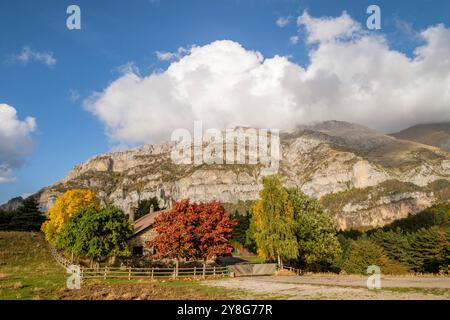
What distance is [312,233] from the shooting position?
4522 cm

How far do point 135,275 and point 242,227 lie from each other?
70.0 m

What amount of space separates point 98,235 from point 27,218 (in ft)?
158

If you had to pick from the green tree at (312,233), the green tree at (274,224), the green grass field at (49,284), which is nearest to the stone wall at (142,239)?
the green grass field at (49,284)

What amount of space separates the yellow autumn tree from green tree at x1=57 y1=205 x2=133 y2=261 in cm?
1658

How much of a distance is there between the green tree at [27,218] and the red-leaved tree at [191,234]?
48483mm

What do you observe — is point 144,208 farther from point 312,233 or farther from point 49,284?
point 49,284

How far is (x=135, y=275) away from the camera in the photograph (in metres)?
36.8

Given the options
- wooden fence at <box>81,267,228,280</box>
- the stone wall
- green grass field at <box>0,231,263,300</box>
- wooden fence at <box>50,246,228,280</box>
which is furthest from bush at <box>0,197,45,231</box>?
wooden fence at <box>81,267,228,280</box>

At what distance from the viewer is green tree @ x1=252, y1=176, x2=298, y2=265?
41.7 metres

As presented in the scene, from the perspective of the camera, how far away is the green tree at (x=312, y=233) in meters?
44.9

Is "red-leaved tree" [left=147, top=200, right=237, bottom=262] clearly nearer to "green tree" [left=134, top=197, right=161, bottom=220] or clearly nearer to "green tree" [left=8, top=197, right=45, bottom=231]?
"green tree" [left=8, top=197, right=45, bottom=231]

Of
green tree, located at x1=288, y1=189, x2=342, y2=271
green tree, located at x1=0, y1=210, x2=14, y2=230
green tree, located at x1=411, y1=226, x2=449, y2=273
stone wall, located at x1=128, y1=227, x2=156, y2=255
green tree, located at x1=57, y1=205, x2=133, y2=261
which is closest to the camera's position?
green tree, located at x1=57, y1=205, x2=133, y2=261

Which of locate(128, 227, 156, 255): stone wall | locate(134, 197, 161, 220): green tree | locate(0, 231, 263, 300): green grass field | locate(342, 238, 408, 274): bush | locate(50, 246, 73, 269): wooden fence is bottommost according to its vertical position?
locate(342, 238, 408, 274): bush
